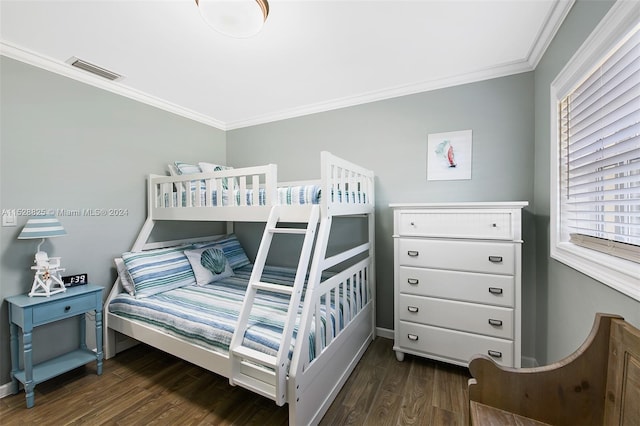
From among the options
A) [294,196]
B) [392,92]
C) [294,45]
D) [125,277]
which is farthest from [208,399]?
[392,92]

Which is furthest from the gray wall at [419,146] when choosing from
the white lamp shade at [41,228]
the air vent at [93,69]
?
the white lamp shade at [41,228]

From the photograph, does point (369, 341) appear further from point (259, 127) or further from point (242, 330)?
point (259, 127)

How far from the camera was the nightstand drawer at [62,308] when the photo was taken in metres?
1.75

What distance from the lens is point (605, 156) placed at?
46.5 inches

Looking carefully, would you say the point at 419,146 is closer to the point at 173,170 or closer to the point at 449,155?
the point at 449,155

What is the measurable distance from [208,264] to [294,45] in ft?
6.84

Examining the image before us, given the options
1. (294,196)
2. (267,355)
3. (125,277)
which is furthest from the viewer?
(125,277)

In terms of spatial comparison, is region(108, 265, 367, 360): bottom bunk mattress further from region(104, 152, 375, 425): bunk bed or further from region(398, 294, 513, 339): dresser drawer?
region(398, 294, 513, 339): dresser drawer

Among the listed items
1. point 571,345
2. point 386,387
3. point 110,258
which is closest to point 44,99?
point 110,258

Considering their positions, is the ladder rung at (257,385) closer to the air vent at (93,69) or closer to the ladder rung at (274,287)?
the ladder rung at (274,287)

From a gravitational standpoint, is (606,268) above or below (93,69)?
below

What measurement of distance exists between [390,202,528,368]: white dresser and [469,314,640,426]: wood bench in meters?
0.91

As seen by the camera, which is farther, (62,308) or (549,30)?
(62,308)

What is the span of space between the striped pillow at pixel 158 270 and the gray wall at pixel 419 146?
4.70ft
